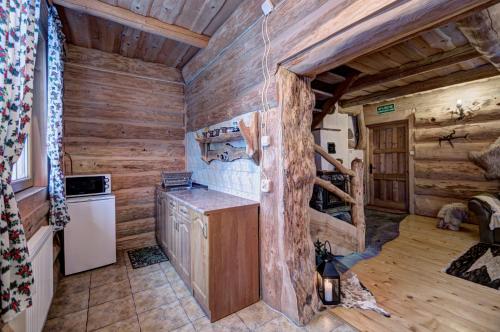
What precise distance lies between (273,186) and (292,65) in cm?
101

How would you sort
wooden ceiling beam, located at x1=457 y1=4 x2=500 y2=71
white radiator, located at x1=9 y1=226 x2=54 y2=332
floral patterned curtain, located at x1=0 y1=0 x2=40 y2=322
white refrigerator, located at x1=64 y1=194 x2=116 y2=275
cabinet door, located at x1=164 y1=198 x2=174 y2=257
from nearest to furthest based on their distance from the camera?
floral patterned curtain, located at x1=0 y1=0 x2=40 y2=322, white radiator, located at x1=9 y1=226 x2=54 y2=332, wooden ceiling beam, located at x1=457 y1=4 x2=500 y2=71, white refrigerator, located at x1=64 y1=194 x2=116 y2=275, cabinet door, located at x1=164 y1=198 x2=174 y2=257

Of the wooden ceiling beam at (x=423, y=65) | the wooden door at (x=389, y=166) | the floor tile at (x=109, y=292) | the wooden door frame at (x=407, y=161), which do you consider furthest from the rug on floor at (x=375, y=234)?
the wooden ceiling beam at (x=423, y=65)

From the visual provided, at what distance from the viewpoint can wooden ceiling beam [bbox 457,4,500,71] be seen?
1679 millimetres

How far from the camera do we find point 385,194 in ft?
18.5

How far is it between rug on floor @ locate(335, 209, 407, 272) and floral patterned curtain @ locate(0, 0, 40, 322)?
2773mm

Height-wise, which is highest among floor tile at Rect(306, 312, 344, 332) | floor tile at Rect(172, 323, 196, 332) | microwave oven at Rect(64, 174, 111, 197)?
microwave oven at Rect(64, 174, 111, 197)

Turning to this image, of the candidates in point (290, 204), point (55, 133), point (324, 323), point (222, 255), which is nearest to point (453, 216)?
point (324, 323)

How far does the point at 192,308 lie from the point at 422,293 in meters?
2.23

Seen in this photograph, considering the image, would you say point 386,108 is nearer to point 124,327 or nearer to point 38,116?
point 124,327

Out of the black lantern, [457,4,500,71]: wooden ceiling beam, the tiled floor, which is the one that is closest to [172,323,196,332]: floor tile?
the tiled floor

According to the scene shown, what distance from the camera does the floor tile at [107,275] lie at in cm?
247

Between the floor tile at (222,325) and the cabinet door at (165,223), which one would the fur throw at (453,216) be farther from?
the cabinet door at (165,223)

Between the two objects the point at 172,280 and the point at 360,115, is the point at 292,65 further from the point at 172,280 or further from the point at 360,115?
the point at 360,115

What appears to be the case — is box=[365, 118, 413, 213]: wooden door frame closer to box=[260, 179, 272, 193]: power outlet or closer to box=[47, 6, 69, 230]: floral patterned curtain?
box=[260, 179, 272, 193]: power outlet
